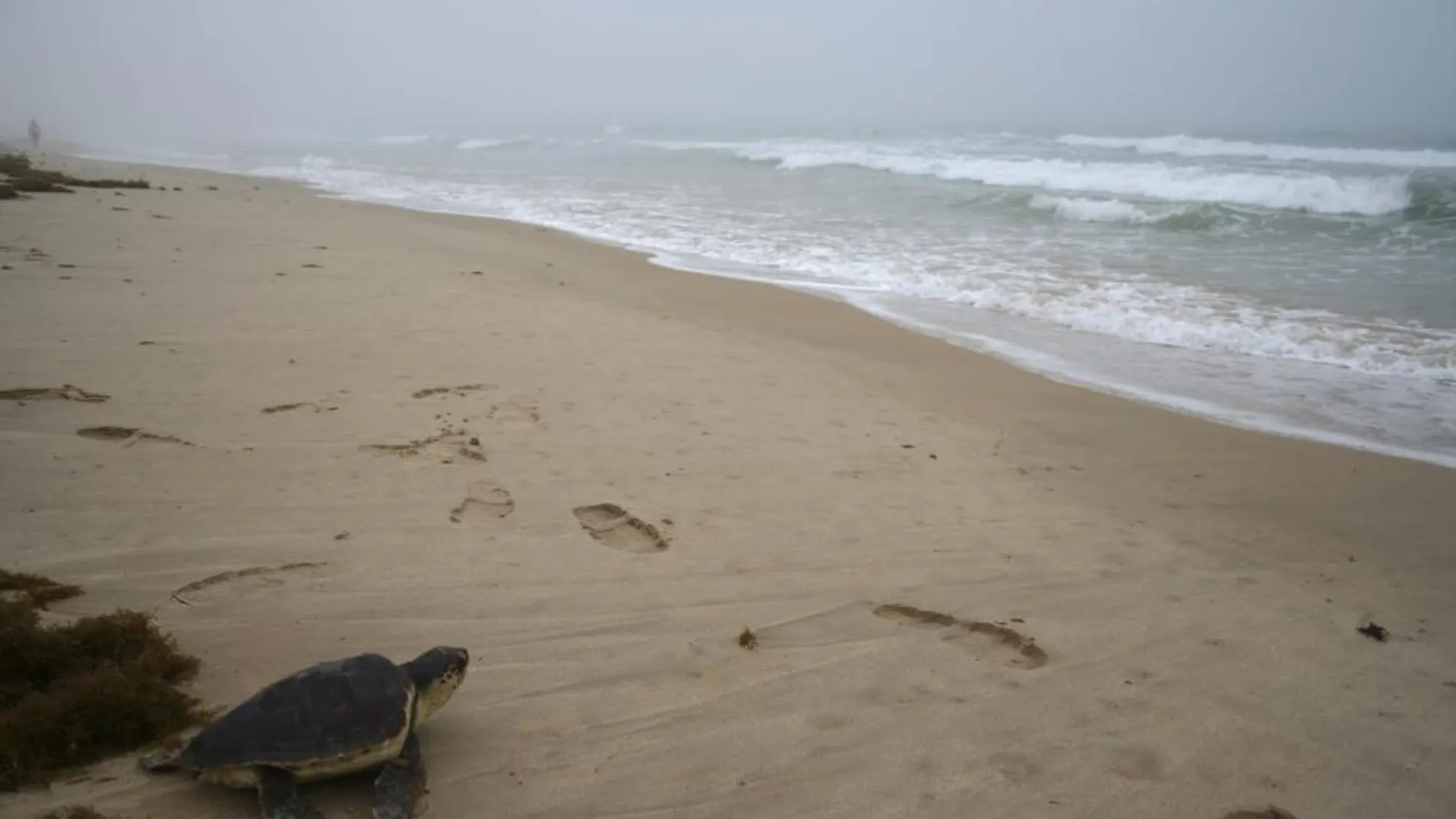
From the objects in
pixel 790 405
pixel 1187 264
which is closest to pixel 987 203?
pixel 1187 264

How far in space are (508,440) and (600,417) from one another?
635 mm

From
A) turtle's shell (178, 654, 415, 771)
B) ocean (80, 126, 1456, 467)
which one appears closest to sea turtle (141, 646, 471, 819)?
turtle's shell (178, 654, 415, 771)

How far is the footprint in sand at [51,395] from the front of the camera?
4453mm

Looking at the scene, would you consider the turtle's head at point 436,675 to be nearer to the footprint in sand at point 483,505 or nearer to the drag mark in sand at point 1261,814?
the footprint in sand at point 483,505

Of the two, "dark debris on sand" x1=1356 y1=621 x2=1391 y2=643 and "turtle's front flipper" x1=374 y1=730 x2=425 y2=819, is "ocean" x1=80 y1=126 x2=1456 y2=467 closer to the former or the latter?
"dark debris on sand" x1=1356 y1=621 x2=1391 y2=643

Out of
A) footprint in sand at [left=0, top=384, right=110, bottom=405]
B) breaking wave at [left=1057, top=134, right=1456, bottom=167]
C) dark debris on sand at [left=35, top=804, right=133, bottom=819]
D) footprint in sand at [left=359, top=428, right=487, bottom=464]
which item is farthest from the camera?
breaking wave at [left=1057, top=134, right=1456, bottom=167]

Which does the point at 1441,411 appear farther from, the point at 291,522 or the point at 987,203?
the point at 987,203

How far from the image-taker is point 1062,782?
8.22 feet

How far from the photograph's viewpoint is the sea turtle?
82.7 inches

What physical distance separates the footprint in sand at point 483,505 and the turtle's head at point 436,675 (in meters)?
1.29

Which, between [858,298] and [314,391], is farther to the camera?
[858,298]

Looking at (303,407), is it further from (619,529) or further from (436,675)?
(436,675)

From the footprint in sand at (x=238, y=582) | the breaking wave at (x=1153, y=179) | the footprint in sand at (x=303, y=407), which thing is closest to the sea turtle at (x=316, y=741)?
the footprint in sand at (x=238, y=582)

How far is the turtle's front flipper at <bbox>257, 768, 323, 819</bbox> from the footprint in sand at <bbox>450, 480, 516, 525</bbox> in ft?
5.44
